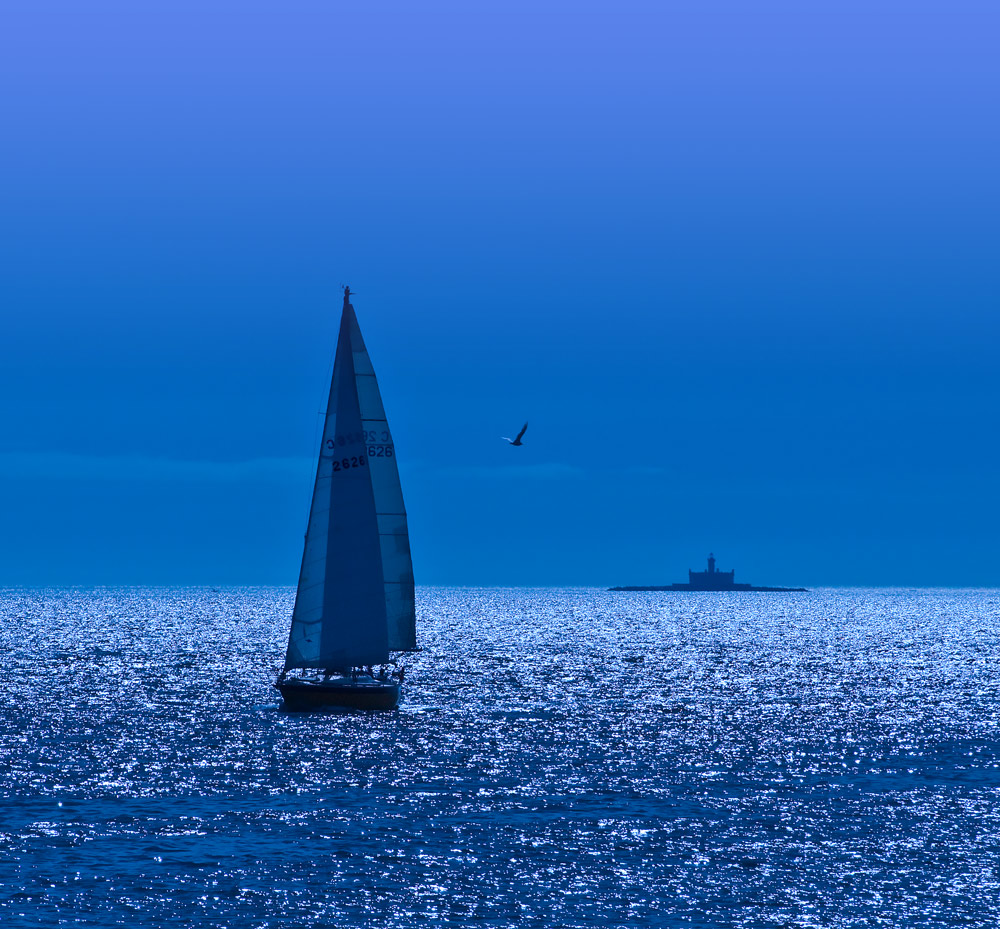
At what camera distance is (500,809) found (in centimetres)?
4766

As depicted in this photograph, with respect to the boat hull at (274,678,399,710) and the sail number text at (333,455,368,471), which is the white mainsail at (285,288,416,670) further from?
the boat hull at (274,678,399,710)

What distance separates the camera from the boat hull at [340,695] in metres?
66.2

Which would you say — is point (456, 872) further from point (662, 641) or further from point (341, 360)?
point (662, 641)

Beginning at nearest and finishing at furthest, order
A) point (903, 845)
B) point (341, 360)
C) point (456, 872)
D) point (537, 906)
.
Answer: point (537, 906) → point (456, 872) → point (903, 845) → point (341, 360)

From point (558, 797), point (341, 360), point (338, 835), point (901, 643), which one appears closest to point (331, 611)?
point (341, 360)

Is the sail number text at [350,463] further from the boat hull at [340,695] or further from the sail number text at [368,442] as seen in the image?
the boat hull at [340,695]

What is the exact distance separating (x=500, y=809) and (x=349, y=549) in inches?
837

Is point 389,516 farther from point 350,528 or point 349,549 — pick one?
point 349,549

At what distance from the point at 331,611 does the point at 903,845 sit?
105ft

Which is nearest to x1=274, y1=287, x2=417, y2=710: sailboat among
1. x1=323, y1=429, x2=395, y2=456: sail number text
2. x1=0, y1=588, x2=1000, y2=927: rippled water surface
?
x1=323, y1=429, x2=395, y2=456: sail number text

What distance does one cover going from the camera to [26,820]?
43.5m

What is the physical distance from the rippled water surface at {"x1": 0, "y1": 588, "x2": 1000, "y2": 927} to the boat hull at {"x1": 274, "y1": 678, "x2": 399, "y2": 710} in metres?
1.09

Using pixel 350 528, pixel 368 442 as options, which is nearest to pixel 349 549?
pixel 350 528

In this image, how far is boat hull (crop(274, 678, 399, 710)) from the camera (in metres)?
66.2
